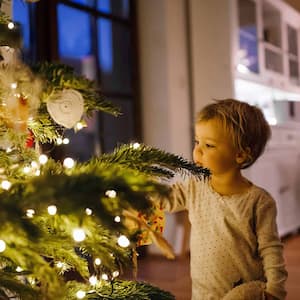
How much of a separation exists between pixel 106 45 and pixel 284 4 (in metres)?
1.55

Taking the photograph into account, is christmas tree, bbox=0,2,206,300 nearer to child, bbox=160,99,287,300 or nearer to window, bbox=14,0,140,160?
child, bbox=160,99,287,300

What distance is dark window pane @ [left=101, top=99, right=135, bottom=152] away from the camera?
2.93 meters

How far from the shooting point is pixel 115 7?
302 cm

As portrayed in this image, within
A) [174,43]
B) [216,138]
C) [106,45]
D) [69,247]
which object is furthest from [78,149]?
[69,247]

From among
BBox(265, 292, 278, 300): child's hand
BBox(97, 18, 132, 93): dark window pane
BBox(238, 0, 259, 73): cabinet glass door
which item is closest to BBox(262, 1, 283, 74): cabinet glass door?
BBox(238, 0, 259, 73): cabinet glass door

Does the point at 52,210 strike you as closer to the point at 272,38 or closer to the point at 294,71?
the point at 272,38

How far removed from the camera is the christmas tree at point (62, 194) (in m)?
0.47

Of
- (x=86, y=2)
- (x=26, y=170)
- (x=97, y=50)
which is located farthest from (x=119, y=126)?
(x=26, y=170)

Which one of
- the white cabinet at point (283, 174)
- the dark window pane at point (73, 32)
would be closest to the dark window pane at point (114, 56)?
the dark window pane at point (73, 32)

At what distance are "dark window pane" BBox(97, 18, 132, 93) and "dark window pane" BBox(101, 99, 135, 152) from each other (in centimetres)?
10

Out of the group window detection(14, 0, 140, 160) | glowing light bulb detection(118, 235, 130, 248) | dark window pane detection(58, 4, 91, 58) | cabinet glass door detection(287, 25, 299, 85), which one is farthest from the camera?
cabinet glass door detection(287, 25, 299, 85)

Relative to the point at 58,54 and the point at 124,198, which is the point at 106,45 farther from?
the point at 124,198

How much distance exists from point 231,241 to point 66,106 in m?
0.54

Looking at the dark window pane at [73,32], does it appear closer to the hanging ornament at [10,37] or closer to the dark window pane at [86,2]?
the dark window pane at [86,2]
